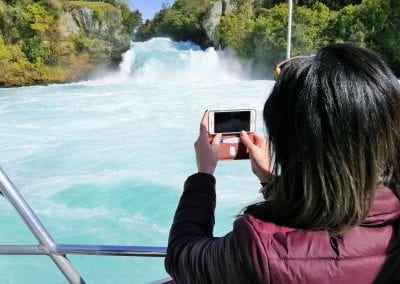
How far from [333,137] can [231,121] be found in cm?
35

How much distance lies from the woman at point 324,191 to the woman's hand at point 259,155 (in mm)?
159

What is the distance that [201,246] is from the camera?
1.87ft

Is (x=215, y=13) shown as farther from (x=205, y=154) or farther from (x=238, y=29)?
(x=205, y=154)

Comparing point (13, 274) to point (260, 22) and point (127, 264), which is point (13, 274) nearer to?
point (127, 264)

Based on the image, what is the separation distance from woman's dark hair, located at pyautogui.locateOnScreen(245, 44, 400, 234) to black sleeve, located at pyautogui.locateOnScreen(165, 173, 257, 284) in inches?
2.6

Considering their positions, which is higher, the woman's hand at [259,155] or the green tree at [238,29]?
the woman's hand at [259,155]

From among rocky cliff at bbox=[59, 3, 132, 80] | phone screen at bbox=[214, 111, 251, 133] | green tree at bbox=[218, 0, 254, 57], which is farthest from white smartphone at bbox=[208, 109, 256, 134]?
green tree at bbox=[218, 0, 254, 57]

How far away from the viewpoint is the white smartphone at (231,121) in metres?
0.84

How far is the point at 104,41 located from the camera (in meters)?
19.3

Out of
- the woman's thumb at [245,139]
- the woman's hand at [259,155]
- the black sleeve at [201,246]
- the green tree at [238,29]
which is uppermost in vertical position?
the woman's thumb at [245,139]

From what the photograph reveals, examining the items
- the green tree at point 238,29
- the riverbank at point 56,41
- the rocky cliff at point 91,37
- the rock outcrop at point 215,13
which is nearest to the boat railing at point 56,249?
the riverbank at point 56,41

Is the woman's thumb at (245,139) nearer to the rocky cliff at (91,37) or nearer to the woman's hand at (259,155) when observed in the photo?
the woman's hand at (259,155)

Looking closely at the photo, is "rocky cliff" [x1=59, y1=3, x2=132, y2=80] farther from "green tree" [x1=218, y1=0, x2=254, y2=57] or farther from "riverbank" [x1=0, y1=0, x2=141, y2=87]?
"green tree" [x1=218, y1=0, x2=254, y2=57]

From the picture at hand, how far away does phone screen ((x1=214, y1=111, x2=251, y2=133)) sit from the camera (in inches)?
33.2
